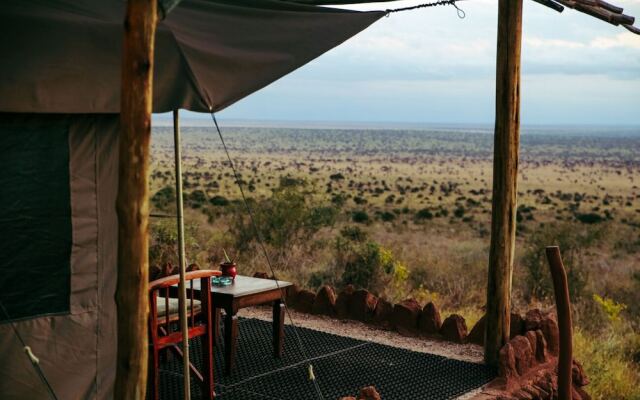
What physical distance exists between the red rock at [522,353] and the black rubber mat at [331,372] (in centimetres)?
24

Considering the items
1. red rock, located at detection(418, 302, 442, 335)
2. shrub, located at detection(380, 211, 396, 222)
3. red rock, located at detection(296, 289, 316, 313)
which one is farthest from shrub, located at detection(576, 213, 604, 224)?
red rock, located at detection(418, 302, 442, 335)

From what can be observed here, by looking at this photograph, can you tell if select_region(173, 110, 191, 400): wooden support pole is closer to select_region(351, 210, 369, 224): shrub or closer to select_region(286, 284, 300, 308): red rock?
select_region(286, 284, 300, 308): red rock

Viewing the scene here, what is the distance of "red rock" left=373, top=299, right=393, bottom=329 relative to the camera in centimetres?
798

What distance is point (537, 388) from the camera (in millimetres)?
6426

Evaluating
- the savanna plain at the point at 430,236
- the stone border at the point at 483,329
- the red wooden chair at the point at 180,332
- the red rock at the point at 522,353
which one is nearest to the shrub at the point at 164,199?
the savanna plain at the point at 430,236

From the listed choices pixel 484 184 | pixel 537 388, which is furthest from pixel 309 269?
pixel 484 184

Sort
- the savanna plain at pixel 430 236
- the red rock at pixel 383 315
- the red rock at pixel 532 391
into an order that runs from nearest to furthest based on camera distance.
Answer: the red rock at pixel 532 391 < the red rock at pixel 383 315 < the savanna plain at pixel 430 236

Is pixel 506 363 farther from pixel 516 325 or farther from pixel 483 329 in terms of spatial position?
pixel 483 329

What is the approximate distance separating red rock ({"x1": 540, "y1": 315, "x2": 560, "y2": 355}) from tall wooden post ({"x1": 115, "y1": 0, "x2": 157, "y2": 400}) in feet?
13.8

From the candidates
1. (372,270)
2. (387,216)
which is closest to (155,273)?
(372,270)

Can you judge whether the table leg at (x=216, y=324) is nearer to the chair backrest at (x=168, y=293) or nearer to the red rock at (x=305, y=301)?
the chair backrest at (x=168, y=293)

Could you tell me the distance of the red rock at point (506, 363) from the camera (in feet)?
21.0

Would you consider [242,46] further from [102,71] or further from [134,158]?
[134,158]

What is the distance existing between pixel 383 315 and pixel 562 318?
2519 millimetres
